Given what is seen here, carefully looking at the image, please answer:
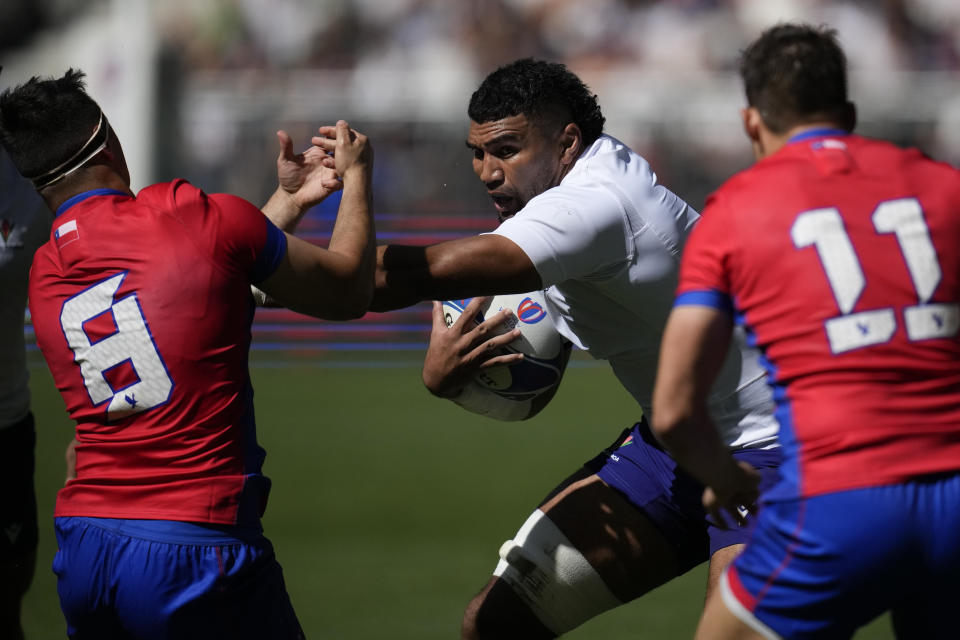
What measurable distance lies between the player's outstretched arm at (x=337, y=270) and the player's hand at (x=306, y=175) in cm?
50

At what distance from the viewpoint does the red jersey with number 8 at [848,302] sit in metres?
2.52

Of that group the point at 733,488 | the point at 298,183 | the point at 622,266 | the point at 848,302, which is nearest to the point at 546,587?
the point at 622,266

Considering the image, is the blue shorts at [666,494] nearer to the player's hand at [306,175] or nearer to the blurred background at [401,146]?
the blurred background at [401,146]

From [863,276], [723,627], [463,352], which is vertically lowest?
[463,352]

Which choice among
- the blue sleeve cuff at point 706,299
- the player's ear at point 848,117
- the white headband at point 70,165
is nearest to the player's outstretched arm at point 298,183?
the white headband at point 70,165

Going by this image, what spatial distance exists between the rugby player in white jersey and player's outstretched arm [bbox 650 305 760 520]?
1.08 meters

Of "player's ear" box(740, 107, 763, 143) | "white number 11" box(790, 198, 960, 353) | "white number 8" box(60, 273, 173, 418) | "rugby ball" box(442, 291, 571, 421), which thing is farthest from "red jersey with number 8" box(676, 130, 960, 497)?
"rugby ball" box(442, 291, 571, 421)

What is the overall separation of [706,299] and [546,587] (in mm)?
1813

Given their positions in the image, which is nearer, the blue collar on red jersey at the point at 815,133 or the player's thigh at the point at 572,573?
the blue collar on red jersey at the point at 815,133

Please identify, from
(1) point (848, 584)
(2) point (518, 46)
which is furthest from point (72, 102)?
(2) point (518, 46)

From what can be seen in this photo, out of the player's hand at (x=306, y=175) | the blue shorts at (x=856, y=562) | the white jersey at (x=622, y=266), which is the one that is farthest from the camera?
the player's hand at (x=306, y=175)

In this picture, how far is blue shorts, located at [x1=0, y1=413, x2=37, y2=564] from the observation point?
15.1 ft

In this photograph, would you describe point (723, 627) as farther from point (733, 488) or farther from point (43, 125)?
point (43, 125)

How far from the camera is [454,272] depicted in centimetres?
346
